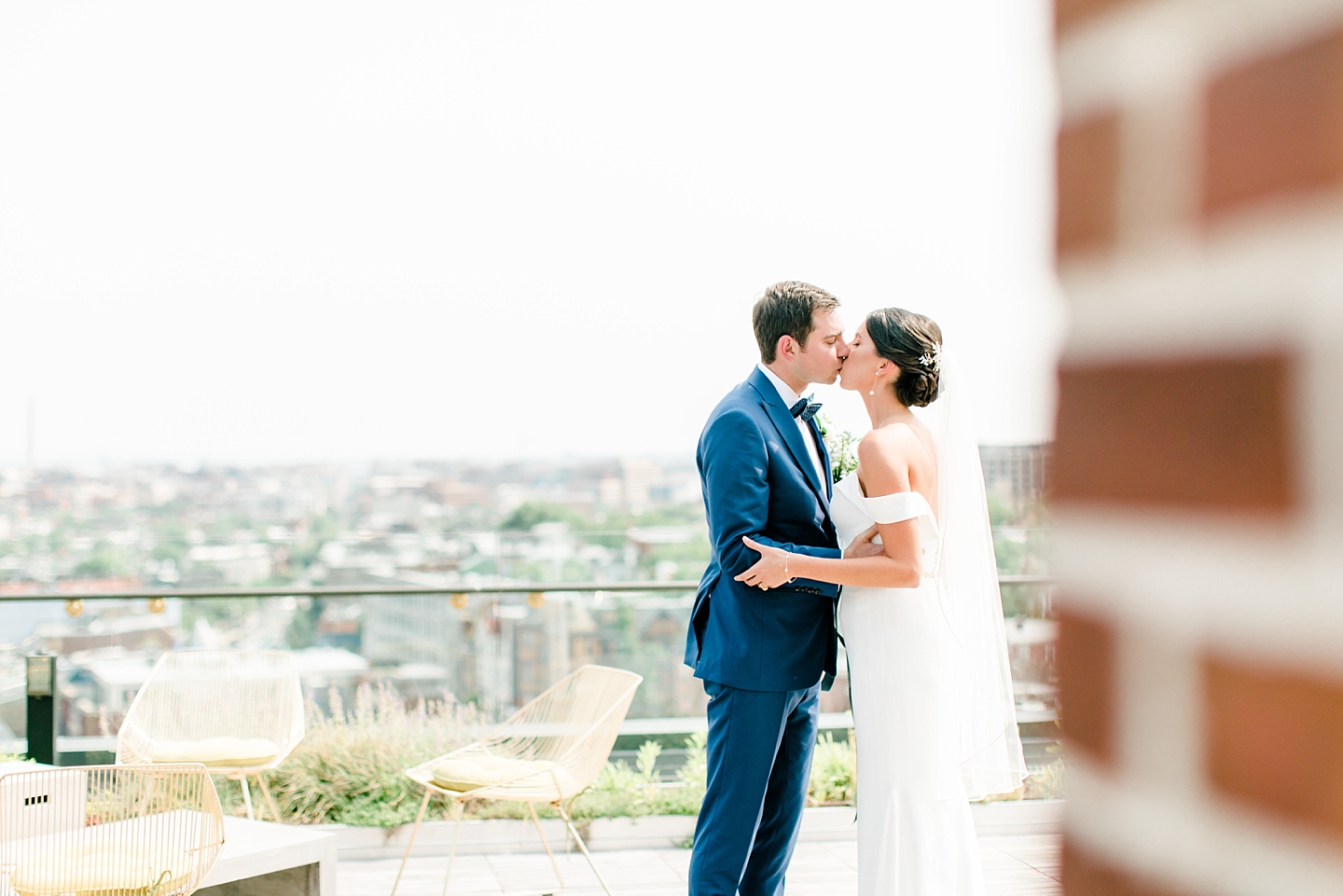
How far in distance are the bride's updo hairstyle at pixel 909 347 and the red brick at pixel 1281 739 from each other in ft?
9.62

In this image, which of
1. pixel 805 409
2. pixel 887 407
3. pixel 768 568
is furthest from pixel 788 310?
pixel 768 568

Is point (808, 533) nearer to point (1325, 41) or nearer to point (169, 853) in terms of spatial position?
point (169, 853)

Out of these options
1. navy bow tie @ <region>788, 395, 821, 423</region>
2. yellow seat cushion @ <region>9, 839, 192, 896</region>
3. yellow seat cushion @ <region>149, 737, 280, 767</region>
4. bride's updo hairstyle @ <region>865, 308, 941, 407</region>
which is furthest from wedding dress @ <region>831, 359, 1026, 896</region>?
yellow seat cushion @ <region>149, 737, 280, 767</region>

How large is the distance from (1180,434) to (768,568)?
Answer: 2758mm

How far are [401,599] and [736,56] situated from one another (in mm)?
7977

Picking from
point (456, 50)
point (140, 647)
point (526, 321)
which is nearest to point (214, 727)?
point (140, 647)

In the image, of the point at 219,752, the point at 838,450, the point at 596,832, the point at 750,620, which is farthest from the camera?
the point at 596,832

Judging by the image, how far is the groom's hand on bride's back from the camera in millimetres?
3115

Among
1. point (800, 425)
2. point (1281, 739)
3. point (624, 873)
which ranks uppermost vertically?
point (800, 425)

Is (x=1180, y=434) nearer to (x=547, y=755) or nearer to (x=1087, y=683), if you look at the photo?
(x=1087, y=683)

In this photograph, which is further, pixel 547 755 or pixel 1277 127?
pixel 547 755

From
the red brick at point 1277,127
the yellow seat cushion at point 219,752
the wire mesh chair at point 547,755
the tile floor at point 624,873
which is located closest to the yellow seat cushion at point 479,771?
the wire mesh chair at point 547,755

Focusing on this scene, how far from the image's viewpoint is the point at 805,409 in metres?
3.27

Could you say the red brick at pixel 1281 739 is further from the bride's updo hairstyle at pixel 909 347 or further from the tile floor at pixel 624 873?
the tile floor at pixel 624 873
